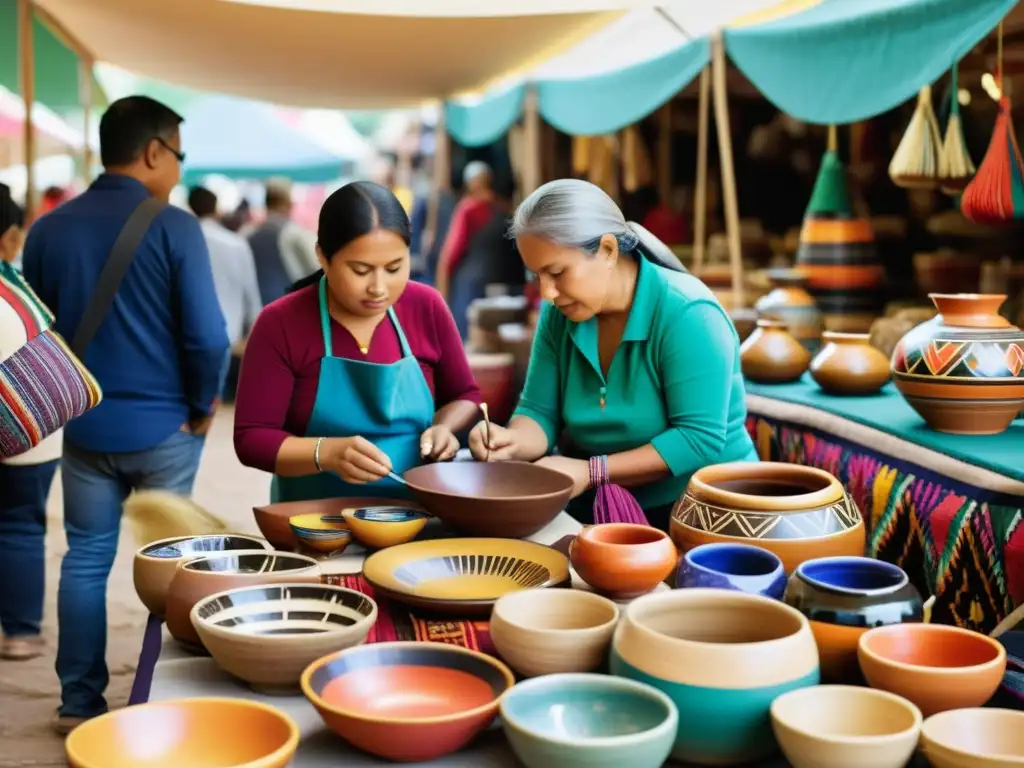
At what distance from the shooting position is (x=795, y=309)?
12.2 ft

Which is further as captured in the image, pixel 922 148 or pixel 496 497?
pixel 922 148

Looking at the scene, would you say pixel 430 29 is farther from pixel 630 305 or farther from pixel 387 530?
pixel 387 530

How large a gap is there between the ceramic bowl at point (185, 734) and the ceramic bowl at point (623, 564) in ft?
1.52

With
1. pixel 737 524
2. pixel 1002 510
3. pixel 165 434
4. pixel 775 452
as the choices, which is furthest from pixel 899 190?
pixel 737 524

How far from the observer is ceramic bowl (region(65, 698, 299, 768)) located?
40.6 inches

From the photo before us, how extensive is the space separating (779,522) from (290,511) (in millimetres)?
816

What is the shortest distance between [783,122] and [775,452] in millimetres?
2620

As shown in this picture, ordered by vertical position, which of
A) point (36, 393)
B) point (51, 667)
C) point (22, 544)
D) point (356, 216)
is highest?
point (356, 216)

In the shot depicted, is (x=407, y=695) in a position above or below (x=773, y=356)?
below

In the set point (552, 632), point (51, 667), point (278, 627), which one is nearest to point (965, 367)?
point (552, 632)

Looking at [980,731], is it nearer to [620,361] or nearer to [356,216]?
[620,361]

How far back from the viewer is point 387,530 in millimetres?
1670

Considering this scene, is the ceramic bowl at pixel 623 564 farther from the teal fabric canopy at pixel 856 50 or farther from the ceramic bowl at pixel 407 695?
Result: the teal fabric canopy at pixel 856 50

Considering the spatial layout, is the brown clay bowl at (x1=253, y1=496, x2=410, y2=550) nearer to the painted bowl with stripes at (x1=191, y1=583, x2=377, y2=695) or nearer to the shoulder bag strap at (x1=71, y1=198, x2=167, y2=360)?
the painted bowl with stripes at (x1=191, y1=583, x2=377, y2=695)
